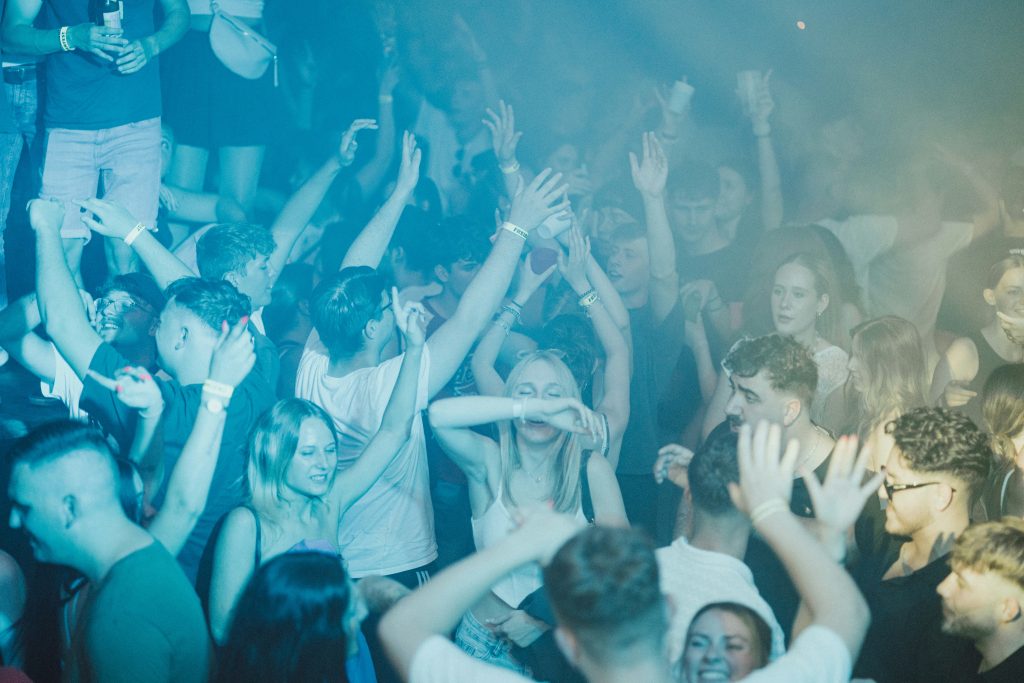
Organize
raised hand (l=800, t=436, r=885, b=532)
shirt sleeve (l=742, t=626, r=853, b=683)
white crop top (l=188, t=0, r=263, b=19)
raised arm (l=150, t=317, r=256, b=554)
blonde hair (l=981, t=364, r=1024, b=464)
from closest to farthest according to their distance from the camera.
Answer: shirt sleeve (l=742, t=626, r=853, b=683)
raised hand (l=800, t=436, r=885, b=532)
raised arm (l=150, t=317, r=256, b=554)
blonde hair (l=981, t=364, r=1024, b=464)
white crop top (l=188, t=0, r=263, b=19)

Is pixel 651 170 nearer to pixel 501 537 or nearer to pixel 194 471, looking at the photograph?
pixel 501 537

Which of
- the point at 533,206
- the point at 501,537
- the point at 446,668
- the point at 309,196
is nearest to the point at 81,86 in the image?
the point at 309,196

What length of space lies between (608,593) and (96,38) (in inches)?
132

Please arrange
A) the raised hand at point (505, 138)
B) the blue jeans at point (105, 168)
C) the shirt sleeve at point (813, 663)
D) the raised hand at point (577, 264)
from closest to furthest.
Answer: the shirt sleeve at point (813, 663) < the raised hand at point (577, 264) < the blue jeans at point (105, 168) < the raised hand at point (505, 138)

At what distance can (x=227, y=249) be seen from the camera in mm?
3158

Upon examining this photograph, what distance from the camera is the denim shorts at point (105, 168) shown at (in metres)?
3.72

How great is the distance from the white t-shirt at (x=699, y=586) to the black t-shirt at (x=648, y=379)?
5.13 feet

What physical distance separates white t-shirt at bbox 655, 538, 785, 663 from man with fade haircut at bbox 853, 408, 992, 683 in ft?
1.68

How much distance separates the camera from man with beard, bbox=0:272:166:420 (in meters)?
3.06

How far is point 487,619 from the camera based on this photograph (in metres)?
2.50

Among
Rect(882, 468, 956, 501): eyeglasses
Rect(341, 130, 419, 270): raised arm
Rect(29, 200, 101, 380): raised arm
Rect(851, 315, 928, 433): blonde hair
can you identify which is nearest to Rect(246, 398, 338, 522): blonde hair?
Rect(29, 200, 101, 380): raised arm

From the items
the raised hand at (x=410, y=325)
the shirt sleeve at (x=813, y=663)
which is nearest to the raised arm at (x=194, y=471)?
the raised hand at (x=410, y=325)

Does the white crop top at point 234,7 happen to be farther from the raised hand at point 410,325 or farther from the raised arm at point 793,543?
the raised arm at point 793,543

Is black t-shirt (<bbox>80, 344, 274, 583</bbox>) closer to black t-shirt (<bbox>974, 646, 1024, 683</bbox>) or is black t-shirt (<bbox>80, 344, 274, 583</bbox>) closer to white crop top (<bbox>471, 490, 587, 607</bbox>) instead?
white crop top (<bbox>471, 490, 587, 607</bbox>)
